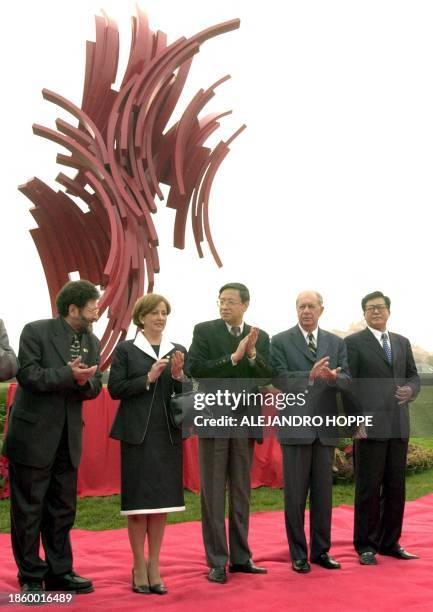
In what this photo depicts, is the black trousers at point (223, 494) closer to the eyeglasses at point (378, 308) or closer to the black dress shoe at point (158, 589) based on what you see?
the black dress shoe at point (158, 589)

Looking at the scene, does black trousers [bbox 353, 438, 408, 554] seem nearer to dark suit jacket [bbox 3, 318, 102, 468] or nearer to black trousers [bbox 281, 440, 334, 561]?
black trousers [bbox 281, 440, 334, 561]

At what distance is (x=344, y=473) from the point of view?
6.47 metres

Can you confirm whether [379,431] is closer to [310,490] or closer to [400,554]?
[310,490]

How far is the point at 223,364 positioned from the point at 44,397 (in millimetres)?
885

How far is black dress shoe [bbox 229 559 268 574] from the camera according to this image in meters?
3.40

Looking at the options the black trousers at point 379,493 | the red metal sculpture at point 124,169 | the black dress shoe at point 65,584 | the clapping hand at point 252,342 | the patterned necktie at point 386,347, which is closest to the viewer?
the black dress shoe at point 65,584

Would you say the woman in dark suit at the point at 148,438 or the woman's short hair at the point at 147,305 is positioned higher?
the woman's short hair at the point at 147,305

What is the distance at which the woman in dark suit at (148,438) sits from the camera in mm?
3143

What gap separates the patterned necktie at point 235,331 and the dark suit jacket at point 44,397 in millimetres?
773

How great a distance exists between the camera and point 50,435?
120 inches

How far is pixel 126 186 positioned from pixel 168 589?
3912 mm

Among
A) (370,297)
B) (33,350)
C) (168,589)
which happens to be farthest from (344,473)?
(33,350)

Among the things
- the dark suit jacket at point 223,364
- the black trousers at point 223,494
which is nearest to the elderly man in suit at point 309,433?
the dark suit jacket at point 223,364

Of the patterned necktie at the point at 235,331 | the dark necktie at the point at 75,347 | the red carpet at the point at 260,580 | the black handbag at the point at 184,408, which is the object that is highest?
the patterned necktie at the point at 235,331
